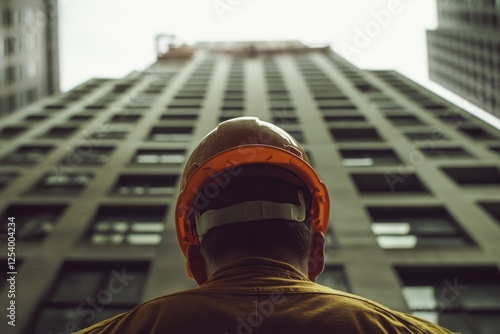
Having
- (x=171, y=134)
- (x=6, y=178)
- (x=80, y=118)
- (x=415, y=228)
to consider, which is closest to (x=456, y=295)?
(x=415, y=228)

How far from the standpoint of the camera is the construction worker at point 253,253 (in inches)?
76.2

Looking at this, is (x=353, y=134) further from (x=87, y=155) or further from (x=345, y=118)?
(x=87, y=155)

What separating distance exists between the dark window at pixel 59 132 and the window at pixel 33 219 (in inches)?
321

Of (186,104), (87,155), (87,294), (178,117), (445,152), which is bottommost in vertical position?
(87,294)

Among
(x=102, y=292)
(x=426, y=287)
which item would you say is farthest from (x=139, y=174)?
(x=426, y=287)

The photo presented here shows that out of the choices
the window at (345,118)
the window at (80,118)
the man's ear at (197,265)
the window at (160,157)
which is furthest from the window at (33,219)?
the window at (345,118)

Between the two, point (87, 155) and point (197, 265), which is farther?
point (87, 155)

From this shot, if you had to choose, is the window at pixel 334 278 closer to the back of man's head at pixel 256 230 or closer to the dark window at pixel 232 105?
the back of man's head at pixel 256 230

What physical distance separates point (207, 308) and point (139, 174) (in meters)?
15.5

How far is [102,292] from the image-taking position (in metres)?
11.6

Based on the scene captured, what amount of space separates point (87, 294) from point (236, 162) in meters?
10.2

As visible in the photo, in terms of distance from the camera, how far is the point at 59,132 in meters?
23.3

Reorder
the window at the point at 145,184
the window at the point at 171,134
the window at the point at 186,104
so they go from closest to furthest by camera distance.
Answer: the window at the point at 145,184
the window at the point at 171,134
the window at the point at 186,104

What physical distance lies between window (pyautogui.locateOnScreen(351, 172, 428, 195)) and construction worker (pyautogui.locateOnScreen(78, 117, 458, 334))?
43.0ft
